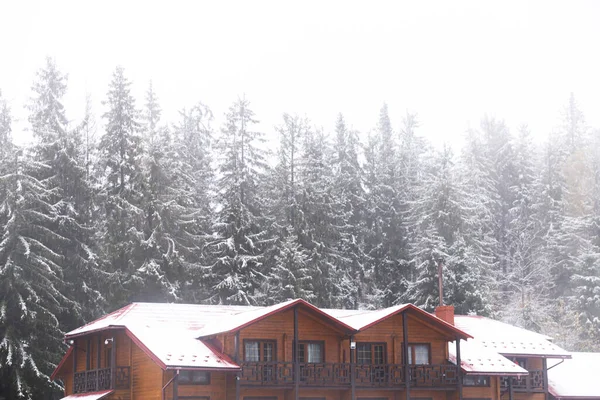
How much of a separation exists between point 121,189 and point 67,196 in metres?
3.83

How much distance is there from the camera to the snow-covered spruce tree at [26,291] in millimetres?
41125

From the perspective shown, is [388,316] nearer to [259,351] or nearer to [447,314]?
[447,314]

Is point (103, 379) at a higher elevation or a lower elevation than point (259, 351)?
lower

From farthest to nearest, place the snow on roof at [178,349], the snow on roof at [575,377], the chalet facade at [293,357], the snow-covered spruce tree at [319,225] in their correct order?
the snow-covered spruce tree at [319,225] → the snow on roof at [575,377] → the chalet facade at [293,357] → the snow on roof at [178,349]

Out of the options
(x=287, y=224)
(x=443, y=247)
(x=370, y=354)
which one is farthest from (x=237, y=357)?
(x=443, y=247)

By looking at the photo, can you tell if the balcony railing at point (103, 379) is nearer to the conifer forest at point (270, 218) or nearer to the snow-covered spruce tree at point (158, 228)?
the conifer forest at point (270, 218)

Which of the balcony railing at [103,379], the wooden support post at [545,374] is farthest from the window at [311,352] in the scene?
the wooden support post at [545,374]

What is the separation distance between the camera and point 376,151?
75062 millimetres

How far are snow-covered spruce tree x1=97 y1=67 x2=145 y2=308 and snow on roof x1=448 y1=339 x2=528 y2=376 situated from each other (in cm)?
1914

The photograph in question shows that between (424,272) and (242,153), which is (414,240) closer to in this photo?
(424,272)

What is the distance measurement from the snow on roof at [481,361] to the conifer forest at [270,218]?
1280 cm

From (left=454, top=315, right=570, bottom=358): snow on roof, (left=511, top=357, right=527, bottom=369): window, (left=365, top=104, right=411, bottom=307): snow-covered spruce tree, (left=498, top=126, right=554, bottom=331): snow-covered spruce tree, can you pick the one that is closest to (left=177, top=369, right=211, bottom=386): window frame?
(left=454, top=315, right=570, bottom=358): snow on roof

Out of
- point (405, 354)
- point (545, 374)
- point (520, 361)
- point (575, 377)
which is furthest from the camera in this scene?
point (575, 377)

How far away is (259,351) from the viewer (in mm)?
34281
